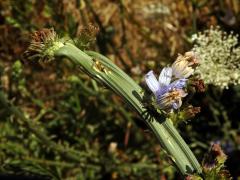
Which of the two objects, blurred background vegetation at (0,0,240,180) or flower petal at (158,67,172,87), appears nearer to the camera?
flower petal at (158,67,172,87)

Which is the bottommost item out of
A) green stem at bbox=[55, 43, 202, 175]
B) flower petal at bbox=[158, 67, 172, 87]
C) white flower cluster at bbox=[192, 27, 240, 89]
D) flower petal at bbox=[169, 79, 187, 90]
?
green stem at bbox=[55, 43, 202, 175]

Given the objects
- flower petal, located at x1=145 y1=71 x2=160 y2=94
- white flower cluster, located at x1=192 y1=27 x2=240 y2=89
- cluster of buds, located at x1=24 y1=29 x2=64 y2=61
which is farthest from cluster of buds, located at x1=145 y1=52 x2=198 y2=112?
white flower cluster, located at x1=192 y1=27 x2=240 y2=89

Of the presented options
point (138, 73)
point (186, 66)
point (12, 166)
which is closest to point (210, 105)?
point (138, 73)

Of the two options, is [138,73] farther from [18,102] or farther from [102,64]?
[102,64]

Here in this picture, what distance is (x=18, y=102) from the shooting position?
308 cm

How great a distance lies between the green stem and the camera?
109 cm

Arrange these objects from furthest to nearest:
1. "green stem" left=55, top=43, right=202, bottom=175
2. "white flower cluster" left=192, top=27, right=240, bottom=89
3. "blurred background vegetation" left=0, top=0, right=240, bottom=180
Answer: "blurred background vegetation" left=0, top=0, right=240, bottom=180, "white flower cluster" left=192, top=27, right=240, bottom=89, "green stem" left=55, top=43, right=202, bottom=175

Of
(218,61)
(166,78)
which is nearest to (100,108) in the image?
(218,61)

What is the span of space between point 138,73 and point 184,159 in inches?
62.9

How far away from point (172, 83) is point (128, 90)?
131 mm

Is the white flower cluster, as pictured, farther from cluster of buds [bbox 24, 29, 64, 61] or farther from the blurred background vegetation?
cluster of buds [bbox 24, 29, 64, 61]

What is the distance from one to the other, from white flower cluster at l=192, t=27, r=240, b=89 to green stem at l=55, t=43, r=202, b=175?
2.60ft

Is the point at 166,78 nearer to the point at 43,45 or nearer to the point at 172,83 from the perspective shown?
the point at 172,83

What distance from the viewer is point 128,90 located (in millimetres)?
1109
